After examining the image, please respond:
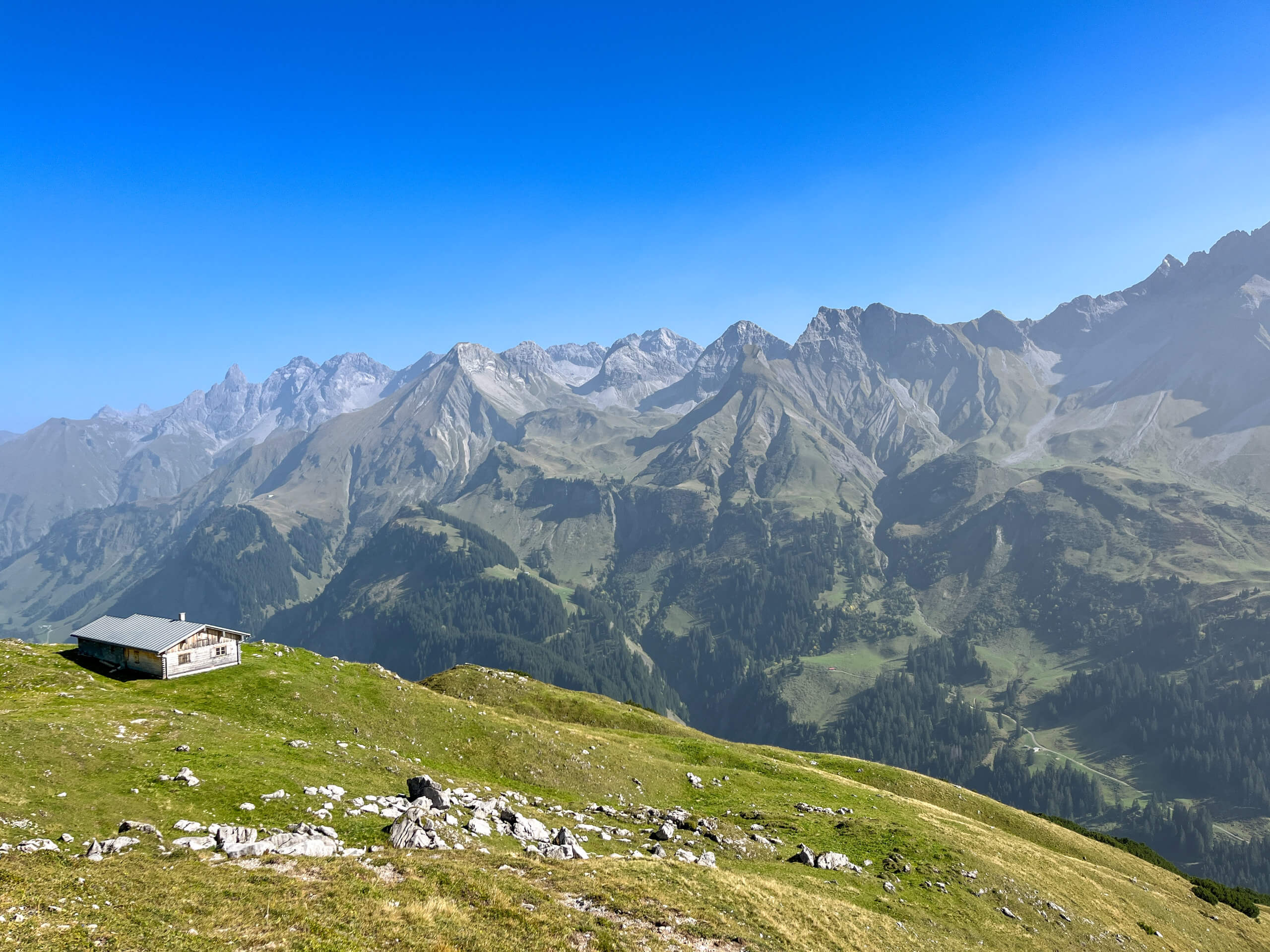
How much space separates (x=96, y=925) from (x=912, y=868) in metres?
48.7

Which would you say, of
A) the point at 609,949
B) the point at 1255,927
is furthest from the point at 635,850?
the point at 1255,927

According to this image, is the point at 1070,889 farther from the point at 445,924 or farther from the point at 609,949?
the point at 445,924

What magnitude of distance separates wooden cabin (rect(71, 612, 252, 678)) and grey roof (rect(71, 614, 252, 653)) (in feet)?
0.16

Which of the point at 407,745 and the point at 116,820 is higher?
the point at 116,820

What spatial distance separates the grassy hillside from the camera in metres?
24.6

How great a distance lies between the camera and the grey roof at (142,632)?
62.4 meters

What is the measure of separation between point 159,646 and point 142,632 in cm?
516

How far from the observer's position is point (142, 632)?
64.9m

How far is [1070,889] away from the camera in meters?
52.6

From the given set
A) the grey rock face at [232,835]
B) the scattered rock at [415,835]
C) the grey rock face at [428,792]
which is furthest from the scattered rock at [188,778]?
the grey rock face at [428,792]

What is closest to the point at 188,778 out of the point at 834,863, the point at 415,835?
the point at 415,835

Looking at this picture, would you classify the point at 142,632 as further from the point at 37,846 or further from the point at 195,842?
the point at 195,842

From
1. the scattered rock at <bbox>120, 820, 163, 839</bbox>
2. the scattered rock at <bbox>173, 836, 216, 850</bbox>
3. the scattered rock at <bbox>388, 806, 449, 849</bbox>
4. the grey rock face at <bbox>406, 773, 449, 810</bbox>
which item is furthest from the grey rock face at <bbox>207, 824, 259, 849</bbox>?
the grey rock face at <bbox>406, 773, 449, 810</bbox>

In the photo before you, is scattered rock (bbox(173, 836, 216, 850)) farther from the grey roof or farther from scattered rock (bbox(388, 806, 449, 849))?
A: the grey roof
